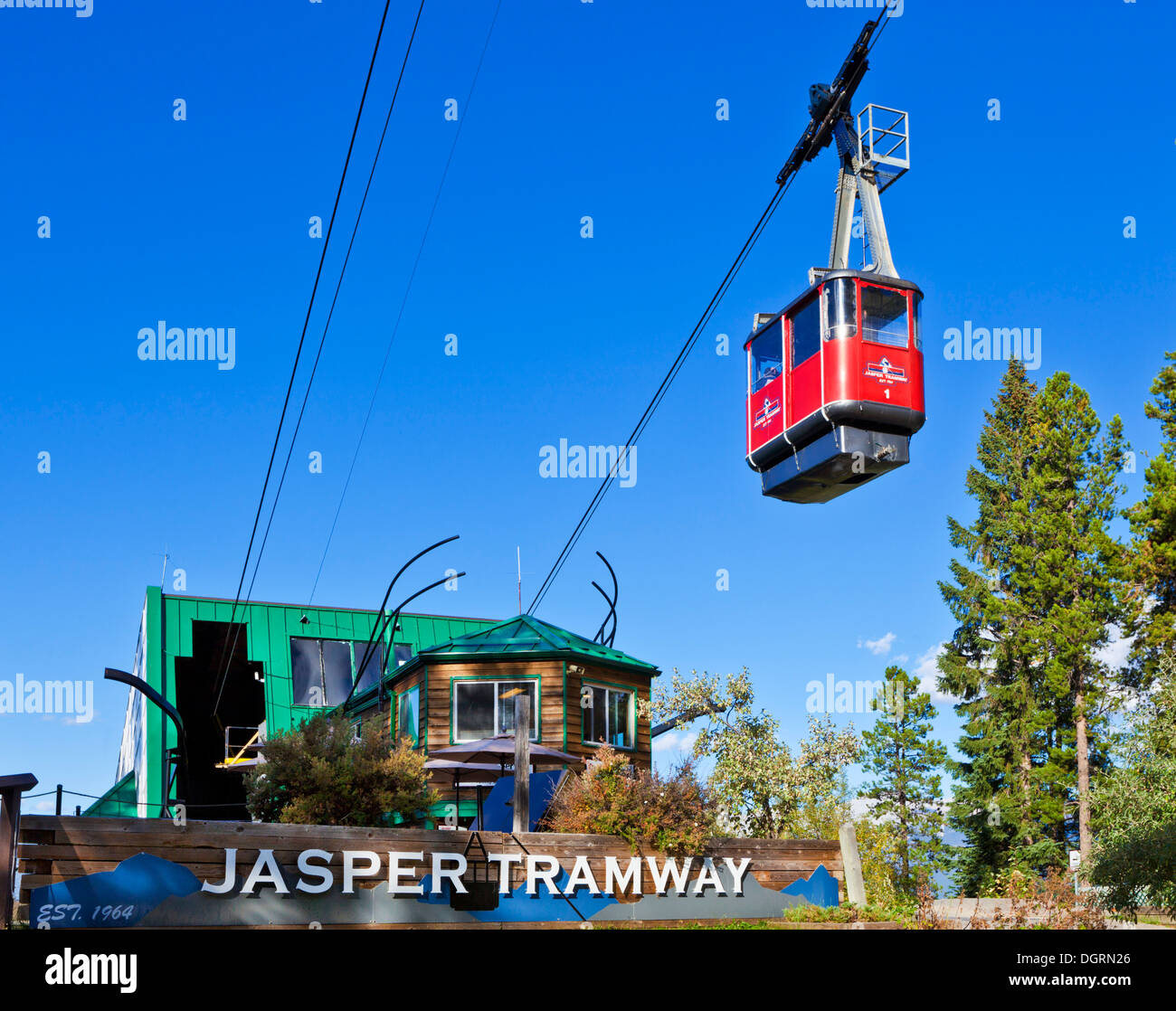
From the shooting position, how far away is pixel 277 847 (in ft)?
48.2

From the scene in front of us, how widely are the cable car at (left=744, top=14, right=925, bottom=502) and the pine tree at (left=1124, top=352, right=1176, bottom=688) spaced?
76.9 ft

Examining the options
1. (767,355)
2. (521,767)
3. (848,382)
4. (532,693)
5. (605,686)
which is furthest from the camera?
(605,686)

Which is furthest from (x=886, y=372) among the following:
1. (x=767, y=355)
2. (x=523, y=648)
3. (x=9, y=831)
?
(x=523, y=648)

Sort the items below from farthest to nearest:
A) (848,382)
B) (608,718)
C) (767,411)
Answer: (608,718) < (767,411) < (848,382)

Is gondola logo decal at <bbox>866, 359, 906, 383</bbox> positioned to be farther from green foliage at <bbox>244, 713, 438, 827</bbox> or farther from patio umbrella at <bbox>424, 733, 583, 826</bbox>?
patio umbrella at <bbox>424, 733, 583, 826</bbox>

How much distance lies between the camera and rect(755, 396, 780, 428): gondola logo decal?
57.6 feet

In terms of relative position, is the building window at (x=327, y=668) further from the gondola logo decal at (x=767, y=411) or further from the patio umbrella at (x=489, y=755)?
the gondola logo decal at (x=767, y=411)

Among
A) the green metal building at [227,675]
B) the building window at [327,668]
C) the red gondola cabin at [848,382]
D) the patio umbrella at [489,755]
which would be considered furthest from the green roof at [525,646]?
the red gondola cabin at [848,382]

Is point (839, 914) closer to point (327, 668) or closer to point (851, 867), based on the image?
point (851, 867)

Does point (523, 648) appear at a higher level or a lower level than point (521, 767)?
higher

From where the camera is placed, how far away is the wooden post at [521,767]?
16.9 m

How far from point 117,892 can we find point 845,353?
11602 millimetres
